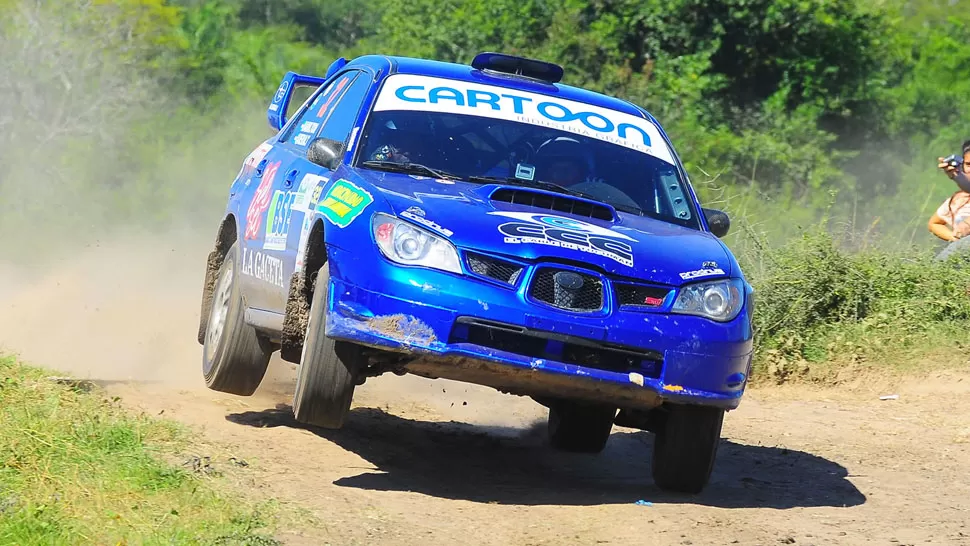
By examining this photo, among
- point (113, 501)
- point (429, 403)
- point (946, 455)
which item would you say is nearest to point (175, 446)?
point (113, 501)

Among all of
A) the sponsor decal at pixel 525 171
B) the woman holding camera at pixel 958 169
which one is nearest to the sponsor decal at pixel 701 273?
the sponsor decal at pixel 525 171

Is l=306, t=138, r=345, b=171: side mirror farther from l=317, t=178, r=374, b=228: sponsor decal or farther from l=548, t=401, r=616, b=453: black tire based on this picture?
l=548, t=401, r=616, b=453: black tire

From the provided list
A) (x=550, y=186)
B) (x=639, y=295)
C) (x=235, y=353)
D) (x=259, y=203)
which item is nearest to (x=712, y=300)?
(x=639, y=295)

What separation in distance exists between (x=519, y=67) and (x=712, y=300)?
2234mm

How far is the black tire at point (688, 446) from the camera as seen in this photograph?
6.11 meters

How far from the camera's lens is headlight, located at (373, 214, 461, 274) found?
5359mm

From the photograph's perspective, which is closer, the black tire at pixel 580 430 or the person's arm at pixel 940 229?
the black tire at pixel 580 430

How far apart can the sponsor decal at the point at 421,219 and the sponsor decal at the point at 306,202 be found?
2.17ft

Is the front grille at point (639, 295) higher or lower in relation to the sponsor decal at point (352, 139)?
lower

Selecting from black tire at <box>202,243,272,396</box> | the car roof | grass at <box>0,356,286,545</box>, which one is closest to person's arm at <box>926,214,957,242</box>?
the car roof

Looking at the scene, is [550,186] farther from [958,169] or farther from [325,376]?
[958,169]

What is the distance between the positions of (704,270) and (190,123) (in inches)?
569

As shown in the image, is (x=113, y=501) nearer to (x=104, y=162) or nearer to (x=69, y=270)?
(x=69, y=270)

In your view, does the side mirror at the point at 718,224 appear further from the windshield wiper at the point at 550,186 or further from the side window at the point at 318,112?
the side window at the point at 318,112
